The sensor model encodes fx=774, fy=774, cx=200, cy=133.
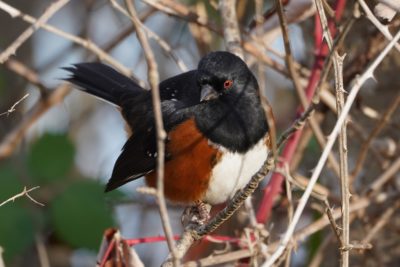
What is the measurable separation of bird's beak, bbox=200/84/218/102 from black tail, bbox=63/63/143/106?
0.77 metres

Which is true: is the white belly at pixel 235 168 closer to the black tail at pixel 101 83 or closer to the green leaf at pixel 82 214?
the green leaf at pixel 82 214

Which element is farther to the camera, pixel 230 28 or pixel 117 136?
pixel 117 136

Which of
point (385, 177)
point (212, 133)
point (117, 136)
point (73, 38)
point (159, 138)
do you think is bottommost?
point (385, 177)

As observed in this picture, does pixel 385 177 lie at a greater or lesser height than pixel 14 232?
lesser

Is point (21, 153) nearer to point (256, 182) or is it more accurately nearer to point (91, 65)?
point (91, 65)

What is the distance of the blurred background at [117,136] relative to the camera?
121 inches

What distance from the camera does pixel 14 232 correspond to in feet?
9.89

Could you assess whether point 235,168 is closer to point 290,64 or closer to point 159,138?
point 290,64

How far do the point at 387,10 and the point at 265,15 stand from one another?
945 millimetres

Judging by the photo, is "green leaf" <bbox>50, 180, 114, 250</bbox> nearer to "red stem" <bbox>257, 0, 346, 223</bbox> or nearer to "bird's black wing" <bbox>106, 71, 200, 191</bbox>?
"bird's black wing" <bbox>106, 71, 200, 191</bbox>

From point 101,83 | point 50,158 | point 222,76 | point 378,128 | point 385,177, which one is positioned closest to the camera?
point 222,76

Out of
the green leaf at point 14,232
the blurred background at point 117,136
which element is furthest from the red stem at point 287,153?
the green leaf at point 14,232

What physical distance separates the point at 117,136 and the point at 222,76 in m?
1.84

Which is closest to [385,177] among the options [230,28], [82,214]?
[230,28]
